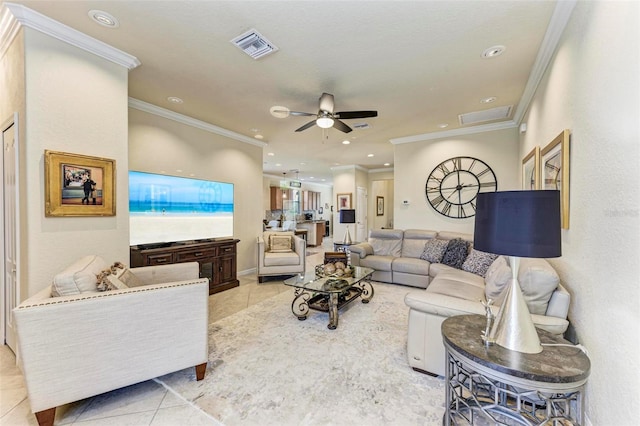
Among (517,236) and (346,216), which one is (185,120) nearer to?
(346,216)

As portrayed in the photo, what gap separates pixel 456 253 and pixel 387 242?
49.2 inches

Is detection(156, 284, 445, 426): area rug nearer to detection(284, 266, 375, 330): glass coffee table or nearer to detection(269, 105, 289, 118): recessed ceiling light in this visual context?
detection(284, 266, 375, 330): glass coffee table

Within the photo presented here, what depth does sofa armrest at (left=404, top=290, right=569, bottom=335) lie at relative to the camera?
1.55m

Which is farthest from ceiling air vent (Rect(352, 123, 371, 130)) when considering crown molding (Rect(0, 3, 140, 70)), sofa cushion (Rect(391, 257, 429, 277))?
crown molding (Rect(0, 3, 140, 70))

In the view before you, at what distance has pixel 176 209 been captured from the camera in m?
3.97

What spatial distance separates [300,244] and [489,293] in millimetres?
3023

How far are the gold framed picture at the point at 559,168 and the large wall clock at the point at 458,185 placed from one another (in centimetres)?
215

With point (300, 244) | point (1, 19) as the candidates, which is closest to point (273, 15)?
point (1, 19)

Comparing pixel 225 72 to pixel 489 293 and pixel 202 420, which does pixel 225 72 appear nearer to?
pixel 202 420

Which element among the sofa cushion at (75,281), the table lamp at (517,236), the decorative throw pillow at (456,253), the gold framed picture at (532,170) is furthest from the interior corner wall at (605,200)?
the sofa cushion at (75,281)

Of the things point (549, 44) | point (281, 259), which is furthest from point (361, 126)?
point (281, 259)

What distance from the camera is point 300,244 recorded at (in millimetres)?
4711

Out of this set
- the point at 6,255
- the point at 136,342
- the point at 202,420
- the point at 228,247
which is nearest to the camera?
the point at 202,420

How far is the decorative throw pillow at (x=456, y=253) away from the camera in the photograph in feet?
12.8
